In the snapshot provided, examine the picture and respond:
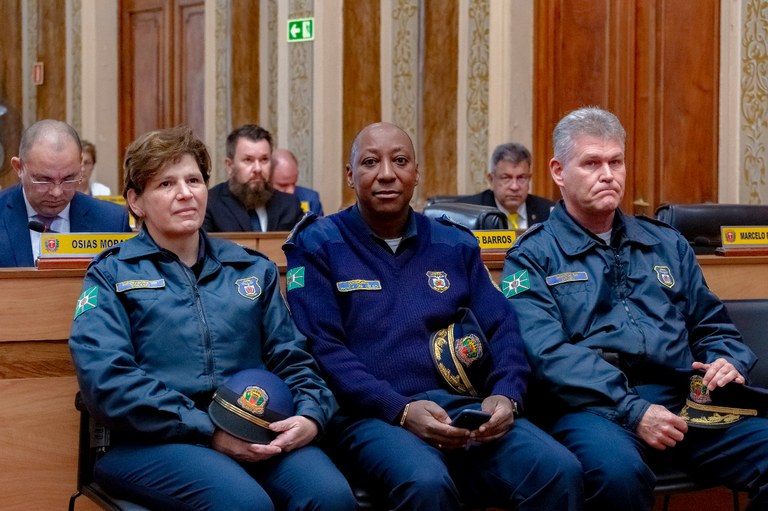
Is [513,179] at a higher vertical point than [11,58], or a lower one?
lower

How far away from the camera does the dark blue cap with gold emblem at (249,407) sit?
2.38 meters

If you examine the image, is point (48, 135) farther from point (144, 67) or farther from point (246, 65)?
point (144, 67)

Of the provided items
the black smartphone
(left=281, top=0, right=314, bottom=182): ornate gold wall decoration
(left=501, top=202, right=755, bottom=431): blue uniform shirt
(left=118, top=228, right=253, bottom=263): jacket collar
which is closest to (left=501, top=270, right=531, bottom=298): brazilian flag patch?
(left=501, top=202, right=755, bottom=431): blue uniform shirt

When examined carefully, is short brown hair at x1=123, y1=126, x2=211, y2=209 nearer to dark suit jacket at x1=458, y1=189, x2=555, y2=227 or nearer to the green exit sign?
dark suit jacket at x1=458, y1=189, x2=555, y2=227

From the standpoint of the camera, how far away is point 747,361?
9.26 feet

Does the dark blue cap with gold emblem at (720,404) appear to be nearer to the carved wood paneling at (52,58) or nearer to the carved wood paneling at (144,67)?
the carved wood paneling at (144,67)

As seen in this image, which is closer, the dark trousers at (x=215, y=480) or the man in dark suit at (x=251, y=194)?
the dark trousers at (x=215, y=480)

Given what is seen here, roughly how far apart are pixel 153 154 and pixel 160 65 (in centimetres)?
760

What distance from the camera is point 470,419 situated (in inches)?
97.0

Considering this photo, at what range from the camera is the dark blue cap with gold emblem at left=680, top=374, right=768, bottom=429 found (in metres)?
2.70

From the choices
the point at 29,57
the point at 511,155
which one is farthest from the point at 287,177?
the point at 29,57

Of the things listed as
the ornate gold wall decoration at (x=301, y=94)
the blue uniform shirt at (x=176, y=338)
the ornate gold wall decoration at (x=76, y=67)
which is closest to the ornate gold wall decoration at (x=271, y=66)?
the ornate gold wall decoration at (x=301, y=94)

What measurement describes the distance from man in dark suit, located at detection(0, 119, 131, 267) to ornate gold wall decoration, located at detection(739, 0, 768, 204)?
140 inches

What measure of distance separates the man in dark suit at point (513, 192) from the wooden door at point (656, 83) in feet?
2.39
